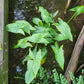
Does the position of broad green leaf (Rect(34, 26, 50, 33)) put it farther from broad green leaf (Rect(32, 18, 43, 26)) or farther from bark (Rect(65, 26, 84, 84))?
bark (Rect(65, 26, 84, 84))

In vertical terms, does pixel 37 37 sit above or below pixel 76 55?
above

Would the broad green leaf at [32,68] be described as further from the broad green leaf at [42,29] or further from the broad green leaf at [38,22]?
the broad green leaf at [38,22]

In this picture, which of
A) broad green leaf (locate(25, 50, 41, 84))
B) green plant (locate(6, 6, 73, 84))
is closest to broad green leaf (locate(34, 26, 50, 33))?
green plant (locate(6, 6, 73, 84))

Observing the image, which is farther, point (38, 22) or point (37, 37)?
point (38, 22)

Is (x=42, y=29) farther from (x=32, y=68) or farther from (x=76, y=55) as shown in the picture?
(x=76, y=55)

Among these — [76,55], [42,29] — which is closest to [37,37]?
[42,29]

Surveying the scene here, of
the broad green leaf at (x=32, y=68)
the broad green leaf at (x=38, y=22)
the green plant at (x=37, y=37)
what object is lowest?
the broad green leaf at (x=32, y=68)

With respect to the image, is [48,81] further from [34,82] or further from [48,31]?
[48,31]

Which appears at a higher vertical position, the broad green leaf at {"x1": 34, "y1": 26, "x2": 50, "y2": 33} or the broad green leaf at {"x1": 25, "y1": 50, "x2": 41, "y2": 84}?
the broad green leaf at {"x1": 34, "y1": 26, "x2": 50, "y2": 33}

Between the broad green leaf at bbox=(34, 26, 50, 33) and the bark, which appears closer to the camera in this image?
the broad green leaf at bbox=(34, 26, 50, 33)

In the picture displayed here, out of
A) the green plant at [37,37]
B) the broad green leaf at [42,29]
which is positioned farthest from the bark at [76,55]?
the broad green leaf at [42,29]

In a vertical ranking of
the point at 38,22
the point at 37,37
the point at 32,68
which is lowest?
the point at 32,68

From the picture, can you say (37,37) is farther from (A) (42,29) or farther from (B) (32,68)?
(B) (32,68)

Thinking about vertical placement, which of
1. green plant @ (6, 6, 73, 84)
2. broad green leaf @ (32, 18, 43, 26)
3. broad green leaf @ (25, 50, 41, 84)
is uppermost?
broad green leaf @ (32, 18, 43, 26)
